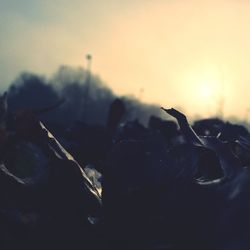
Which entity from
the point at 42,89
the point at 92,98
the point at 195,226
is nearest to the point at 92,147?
the point at 195,226

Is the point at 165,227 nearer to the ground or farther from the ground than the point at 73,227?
nearer to the ground

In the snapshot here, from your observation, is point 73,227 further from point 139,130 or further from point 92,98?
point 92,98

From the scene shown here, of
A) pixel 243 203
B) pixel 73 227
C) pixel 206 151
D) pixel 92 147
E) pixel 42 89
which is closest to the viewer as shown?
pixel 243 203

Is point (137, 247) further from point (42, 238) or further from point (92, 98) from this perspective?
point (92, 98)

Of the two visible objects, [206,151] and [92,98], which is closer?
[206,151]

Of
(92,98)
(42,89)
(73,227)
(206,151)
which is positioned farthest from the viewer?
(92,98)

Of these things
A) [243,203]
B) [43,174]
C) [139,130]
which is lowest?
[139,130]

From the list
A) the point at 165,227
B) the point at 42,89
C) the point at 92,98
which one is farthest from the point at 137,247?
the point at 92,98

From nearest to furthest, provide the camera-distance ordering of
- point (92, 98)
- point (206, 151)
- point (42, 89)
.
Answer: point (206, 151) → point (42, 89) → point (92, 98)

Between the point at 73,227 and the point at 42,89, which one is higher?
the point at 73,227
